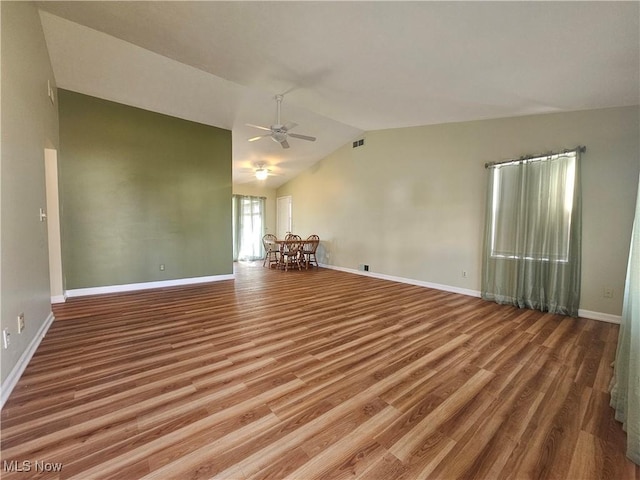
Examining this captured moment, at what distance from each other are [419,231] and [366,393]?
13.2 feet

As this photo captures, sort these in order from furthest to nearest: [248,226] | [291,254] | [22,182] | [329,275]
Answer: [248,226] < [291,254] < [329,275] < [22,182]

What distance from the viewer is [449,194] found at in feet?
16.1

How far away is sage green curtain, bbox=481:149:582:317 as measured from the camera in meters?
3.60

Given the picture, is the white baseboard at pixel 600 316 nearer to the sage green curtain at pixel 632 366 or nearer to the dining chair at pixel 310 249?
the sage green curtain at pixel 632 366

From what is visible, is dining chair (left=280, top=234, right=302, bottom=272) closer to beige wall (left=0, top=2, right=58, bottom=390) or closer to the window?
the window

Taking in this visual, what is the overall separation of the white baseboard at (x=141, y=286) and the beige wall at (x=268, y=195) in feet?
13.6

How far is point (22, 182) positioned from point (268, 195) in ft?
24.9

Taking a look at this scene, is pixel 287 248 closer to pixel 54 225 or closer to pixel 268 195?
pixel 268 195

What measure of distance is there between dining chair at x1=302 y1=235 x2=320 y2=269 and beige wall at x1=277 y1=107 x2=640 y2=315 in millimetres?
243

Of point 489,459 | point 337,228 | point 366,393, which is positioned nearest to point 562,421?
point 489,459

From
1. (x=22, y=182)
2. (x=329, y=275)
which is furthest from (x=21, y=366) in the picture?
(x=329, y=275)

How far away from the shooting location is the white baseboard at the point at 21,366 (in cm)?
176

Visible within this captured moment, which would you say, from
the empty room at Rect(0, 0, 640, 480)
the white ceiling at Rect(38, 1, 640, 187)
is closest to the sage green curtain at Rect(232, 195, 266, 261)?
the empty room at Rect(0, 0, 640, 480)

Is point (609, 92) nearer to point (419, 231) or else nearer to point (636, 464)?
point (419, 231)
